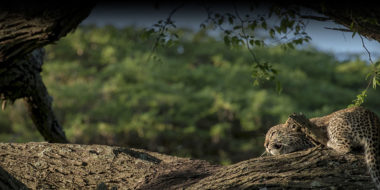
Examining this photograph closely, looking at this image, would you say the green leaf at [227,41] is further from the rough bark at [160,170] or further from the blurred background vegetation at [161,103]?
the blurred background vegetation at [161,103]

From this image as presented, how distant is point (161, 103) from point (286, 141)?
1172cm

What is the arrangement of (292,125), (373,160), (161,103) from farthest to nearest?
(161,103) → (292,125) → (373,160)

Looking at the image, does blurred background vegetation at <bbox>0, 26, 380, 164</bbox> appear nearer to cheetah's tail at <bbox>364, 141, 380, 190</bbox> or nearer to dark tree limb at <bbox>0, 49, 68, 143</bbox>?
dark tree limb at <bbox>0, 49, 68, 143</bbox>

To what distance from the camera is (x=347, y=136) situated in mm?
Answer: 4180

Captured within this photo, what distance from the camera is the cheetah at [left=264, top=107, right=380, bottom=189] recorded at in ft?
13.0

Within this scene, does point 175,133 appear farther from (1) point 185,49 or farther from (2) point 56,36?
(2) point 56,36

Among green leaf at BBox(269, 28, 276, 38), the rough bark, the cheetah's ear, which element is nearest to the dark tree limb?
the rough bark

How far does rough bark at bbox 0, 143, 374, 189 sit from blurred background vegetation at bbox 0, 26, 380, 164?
8067 millimetres

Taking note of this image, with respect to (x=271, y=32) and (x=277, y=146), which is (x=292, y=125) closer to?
(x=277, y=146)

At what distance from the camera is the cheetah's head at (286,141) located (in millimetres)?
4754

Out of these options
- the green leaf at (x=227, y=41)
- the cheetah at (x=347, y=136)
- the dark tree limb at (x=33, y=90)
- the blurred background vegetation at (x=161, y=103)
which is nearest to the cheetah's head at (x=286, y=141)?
the cheetah at (x=347, y=136)

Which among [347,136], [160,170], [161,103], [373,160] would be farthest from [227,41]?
[161,103]

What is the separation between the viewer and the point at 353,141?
416 centimetres

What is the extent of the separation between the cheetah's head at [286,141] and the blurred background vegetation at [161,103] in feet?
26.0
